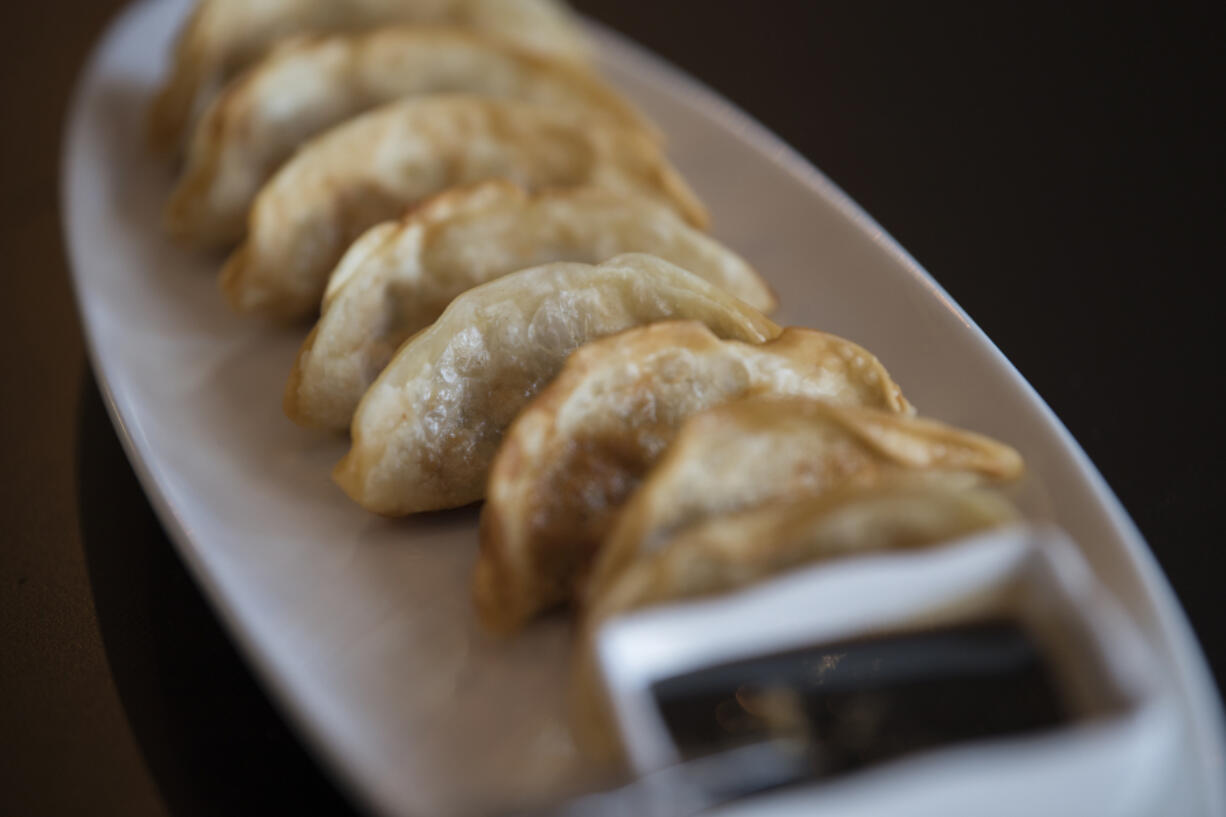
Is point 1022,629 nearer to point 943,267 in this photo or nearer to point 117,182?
point 943,267

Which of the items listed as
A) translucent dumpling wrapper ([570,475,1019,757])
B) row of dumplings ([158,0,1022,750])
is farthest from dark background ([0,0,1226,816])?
translucent dumpling wrapper ([570,475,1019,757])

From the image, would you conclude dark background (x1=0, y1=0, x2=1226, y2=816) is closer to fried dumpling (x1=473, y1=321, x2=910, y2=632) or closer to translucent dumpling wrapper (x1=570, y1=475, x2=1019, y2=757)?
fried dumpling (x1=473, y1=321, x2=910, y2=632)

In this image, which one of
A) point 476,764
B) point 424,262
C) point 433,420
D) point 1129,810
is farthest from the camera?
point 424,262

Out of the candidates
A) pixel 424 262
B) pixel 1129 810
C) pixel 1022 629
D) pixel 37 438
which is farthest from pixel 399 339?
pixel 1129 810

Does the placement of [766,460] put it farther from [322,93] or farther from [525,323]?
[322,93]

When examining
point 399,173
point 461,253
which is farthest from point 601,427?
point 399,173

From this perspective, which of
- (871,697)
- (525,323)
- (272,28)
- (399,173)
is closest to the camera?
(871,697)
